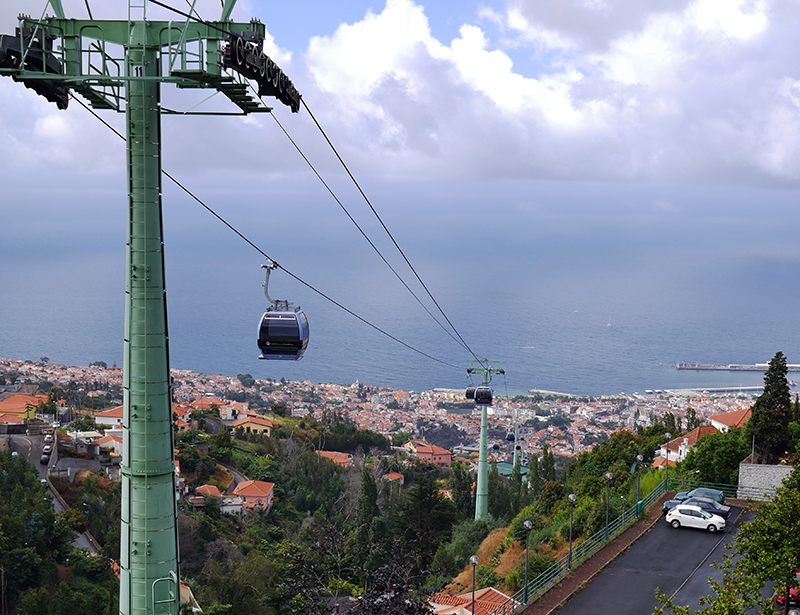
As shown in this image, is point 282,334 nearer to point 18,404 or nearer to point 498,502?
point 498,502

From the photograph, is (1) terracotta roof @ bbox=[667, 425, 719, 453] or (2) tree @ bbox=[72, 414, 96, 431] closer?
(1) terracotta roof @ bbox=[667, 425, 719, 453]

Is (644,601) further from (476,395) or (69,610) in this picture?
(69,610)

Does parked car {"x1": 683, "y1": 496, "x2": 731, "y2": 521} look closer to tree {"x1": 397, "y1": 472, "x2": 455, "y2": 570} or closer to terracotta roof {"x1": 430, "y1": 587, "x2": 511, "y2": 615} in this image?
terracotta roof {"x1": 430, "y1": 587, "x2": 511, "y2": 615}

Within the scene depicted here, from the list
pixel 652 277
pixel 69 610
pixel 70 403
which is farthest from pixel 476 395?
pixel 652 277

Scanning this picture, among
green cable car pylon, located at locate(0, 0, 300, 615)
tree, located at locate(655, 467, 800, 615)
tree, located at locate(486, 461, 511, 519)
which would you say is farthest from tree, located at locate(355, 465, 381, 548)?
green cable car pylon, located at locate(0, 0, 300, 615)

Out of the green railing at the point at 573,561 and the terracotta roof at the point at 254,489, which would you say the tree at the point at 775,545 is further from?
the terracotta roof at the point at 254,489

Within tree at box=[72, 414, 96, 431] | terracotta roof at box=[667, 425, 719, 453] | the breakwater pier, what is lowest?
the breakwater pier
